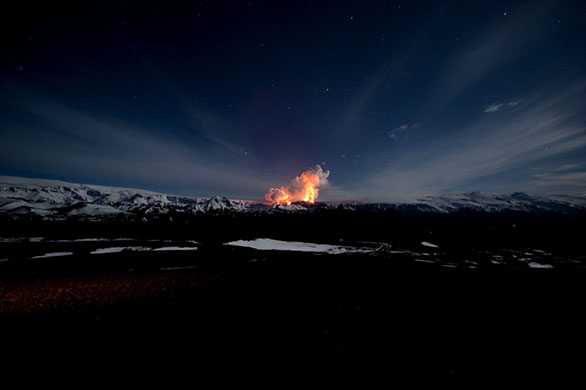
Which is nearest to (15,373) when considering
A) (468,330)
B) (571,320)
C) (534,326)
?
(468,330)

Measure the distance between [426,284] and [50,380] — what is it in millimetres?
10122

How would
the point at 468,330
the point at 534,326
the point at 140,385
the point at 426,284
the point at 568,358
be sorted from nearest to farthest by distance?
the point at 140,385
the point at 568,358
the point at 468,330
the point at 534,326
the point at 426,284

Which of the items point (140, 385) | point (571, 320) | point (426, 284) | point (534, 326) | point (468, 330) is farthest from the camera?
point (426, 284)

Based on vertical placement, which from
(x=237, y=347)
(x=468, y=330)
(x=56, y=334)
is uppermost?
(x=468, y=330)

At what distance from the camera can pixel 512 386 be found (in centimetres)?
311

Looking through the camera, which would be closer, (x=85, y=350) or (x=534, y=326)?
(x=85, y=350)

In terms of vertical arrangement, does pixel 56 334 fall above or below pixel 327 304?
below

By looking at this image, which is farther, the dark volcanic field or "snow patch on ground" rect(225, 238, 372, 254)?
"snow patch on ground" rect(225, 238, 372, 254)

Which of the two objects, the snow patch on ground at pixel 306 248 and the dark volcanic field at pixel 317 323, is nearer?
the dark volcanic field at pixel 317 323

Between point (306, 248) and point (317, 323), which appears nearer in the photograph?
point (317, 323)

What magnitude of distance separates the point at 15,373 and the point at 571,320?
12.2 m

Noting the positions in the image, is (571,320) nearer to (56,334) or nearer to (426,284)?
(426,284)

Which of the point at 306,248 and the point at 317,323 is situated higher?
the point at 306,248

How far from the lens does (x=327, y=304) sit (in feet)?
18.8
